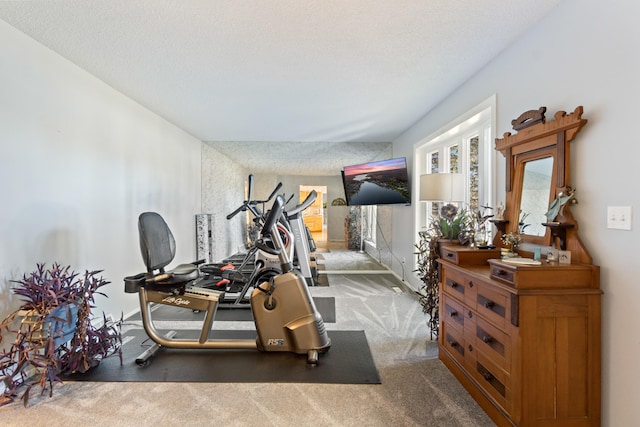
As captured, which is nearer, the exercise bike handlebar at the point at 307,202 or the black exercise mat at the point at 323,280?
the exercise bike handlebar at the point at 307,202

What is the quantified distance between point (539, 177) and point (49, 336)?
10.7 ft

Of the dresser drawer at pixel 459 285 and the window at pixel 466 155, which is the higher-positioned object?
the window at pixel 466 155

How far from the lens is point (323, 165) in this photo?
6.71m

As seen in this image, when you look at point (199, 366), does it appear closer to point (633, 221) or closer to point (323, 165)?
point (633, 221)

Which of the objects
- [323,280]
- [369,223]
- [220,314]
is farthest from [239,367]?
[369,223]

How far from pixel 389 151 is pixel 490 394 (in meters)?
4.53

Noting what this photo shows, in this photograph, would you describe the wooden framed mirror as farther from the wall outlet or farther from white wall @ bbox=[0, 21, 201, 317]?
white wall @ bbox=[0, 21, 201, 317]

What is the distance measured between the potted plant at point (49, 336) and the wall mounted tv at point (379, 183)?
3.82 meters

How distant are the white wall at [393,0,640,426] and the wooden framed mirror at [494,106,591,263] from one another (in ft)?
0.18

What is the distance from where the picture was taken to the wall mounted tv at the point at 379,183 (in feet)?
15.9

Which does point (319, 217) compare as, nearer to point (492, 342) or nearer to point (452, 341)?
point (452, 341)

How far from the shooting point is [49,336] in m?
2.01

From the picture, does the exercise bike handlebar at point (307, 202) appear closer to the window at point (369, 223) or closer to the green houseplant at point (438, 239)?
the green houseplant at point (438, 239)

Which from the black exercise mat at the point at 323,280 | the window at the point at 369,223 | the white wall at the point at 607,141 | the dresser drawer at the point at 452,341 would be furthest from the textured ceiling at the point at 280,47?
the window at the point at 369,223
